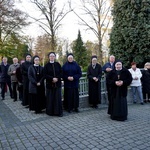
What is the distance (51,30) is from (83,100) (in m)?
16.8

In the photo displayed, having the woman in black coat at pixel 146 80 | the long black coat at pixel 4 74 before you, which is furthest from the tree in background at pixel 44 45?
the woman in black coat at pixel 146 80

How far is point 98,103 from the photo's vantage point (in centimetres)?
830

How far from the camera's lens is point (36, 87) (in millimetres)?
7371

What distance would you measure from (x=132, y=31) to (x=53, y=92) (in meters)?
5.91

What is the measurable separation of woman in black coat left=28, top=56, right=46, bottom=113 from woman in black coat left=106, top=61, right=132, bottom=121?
2.44m

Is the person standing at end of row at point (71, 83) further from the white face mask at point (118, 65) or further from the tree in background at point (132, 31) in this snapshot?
the tree in background at point (132, 31)

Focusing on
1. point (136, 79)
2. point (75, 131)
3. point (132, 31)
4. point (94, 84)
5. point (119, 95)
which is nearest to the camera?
point (75, 131)

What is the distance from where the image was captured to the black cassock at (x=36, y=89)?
735cm

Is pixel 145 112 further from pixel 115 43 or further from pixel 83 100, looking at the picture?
pixel 115 43

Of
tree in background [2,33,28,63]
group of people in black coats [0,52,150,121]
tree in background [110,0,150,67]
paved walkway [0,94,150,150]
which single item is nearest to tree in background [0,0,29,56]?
tree in background [2,33,28,63]

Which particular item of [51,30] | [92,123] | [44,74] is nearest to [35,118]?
[44,74]

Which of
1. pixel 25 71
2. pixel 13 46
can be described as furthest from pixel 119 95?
pixel 13 46

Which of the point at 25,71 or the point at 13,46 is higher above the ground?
the point at 13,46

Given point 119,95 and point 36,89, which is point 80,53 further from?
point 119,95
